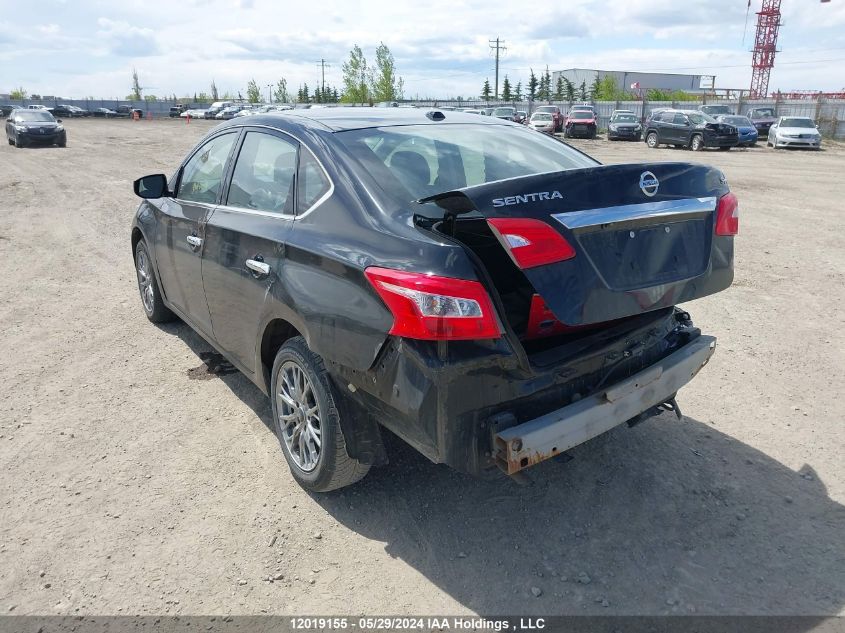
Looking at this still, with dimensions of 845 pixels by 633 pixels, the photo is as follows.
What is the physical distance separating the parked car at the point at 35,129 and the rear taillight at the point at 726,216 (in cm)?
2938

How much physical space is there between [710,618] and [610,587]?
0.38 meters

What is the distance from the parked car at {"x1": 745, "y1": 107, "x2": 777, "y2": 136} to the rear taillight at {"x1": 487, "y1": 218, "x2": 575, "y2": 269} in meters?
39.0

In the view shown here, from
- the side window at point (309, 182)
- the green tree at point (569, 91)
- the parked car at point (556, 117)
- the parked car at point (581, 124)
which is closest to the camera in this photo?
the side window at point (309, 182)

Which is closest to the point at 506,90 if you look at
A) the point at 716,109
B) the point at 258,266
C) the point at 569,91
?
the point at 569,91

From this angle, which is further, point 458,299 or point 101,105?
point 101,105

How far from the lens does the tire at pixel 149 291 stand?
5436 mm

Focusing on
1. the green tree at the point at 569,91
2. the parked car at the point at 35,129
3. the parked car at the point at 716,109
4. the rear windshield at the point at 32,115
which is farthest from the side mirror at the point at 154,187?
the green tree at the point at 569,91

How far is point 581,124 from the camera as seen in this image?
3622 cm

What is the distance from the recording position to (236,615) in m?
2.57

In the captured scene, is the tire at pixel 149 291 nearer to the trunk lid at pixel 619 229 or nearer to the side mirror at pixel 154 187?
the side mirror at pixel 154 187

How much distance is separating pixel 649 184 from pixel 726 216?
1.72 feet

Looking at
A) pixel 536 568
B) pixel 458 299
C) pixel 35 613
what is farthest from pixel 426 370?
pixel 35 613

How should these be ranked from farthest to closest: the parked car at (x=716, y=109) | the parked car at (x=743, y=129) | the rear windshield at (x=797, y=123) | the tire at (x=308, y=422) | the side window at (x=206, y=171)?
the parked car at (x=716, y=109), the parked car at (x=743, y=129), the rear windshield at (x=797, y=123), the side window at (x=206, y=171), the tire at (x=308, y=422)

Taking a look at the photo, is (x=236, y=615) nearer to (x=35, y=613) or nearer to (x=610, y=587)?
(x=35, y=613)
